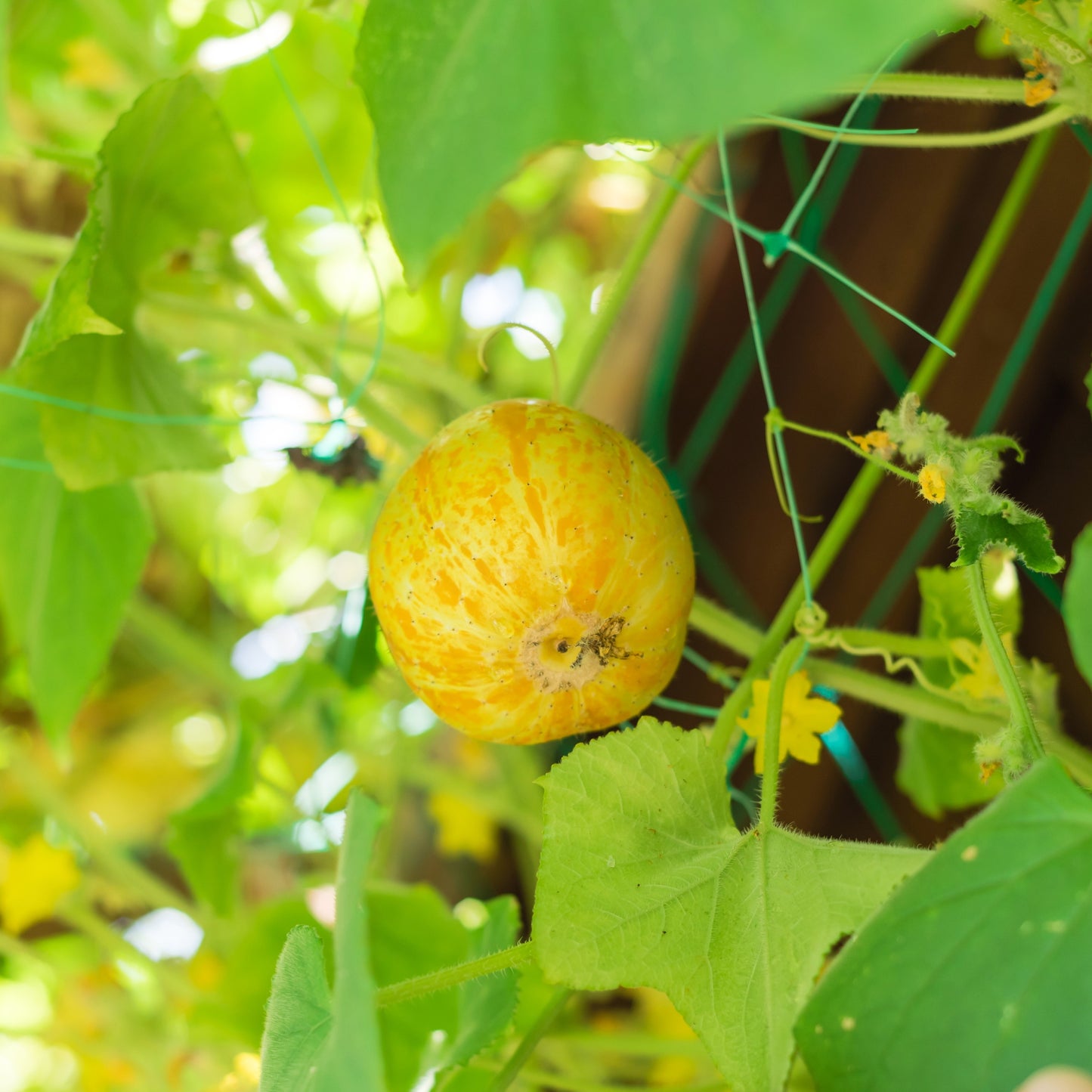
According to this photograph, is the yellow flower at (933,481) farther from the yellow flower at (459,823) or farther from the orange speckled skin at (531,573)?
the yellow flower at (459,823)

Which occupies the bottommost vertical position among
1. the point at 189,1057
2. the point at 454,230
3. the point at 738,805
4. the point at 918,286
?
the point at 189,1057

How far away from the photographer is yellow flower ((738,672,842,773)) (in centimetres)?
50

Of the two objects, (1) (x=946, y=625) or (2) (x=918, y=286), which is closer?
(1) (x=946, y=625)

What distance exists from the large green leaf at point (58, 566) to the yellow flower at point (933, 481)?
20.8 inches

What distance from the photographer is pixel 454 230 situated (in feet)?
0.85

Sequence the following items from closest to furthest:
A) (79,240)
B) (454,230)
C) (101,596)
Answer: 1. (454,230)
2. (79,240)
3. (101,596)

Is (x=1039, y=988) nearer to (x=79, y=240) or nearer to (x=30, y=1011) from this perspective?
(x=79, y=240)

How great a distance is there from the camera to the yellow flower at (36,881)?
0.92 m

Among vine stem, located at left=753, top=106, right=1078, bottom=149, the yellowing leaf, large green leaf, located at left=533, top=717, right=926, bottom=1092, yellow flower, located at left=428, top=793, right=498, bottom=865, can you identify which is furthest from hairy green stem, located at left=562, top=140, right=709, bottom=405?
the yellowing leaf

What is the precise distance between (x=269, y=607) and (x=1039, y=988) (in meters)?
1.24

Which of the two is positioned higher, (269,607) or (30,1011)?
(269,607)

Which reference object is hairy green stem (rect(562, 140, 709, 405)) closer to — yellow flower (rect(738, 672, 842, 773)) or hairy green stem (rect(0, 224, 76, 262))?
yellow flower (rect(738, 672, 842, 773))

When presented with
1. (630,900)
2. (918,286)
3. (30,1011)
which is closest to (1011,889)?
(630,900)

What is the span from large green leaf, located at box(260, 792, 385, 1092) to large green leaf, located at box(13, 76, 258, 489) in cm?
30
